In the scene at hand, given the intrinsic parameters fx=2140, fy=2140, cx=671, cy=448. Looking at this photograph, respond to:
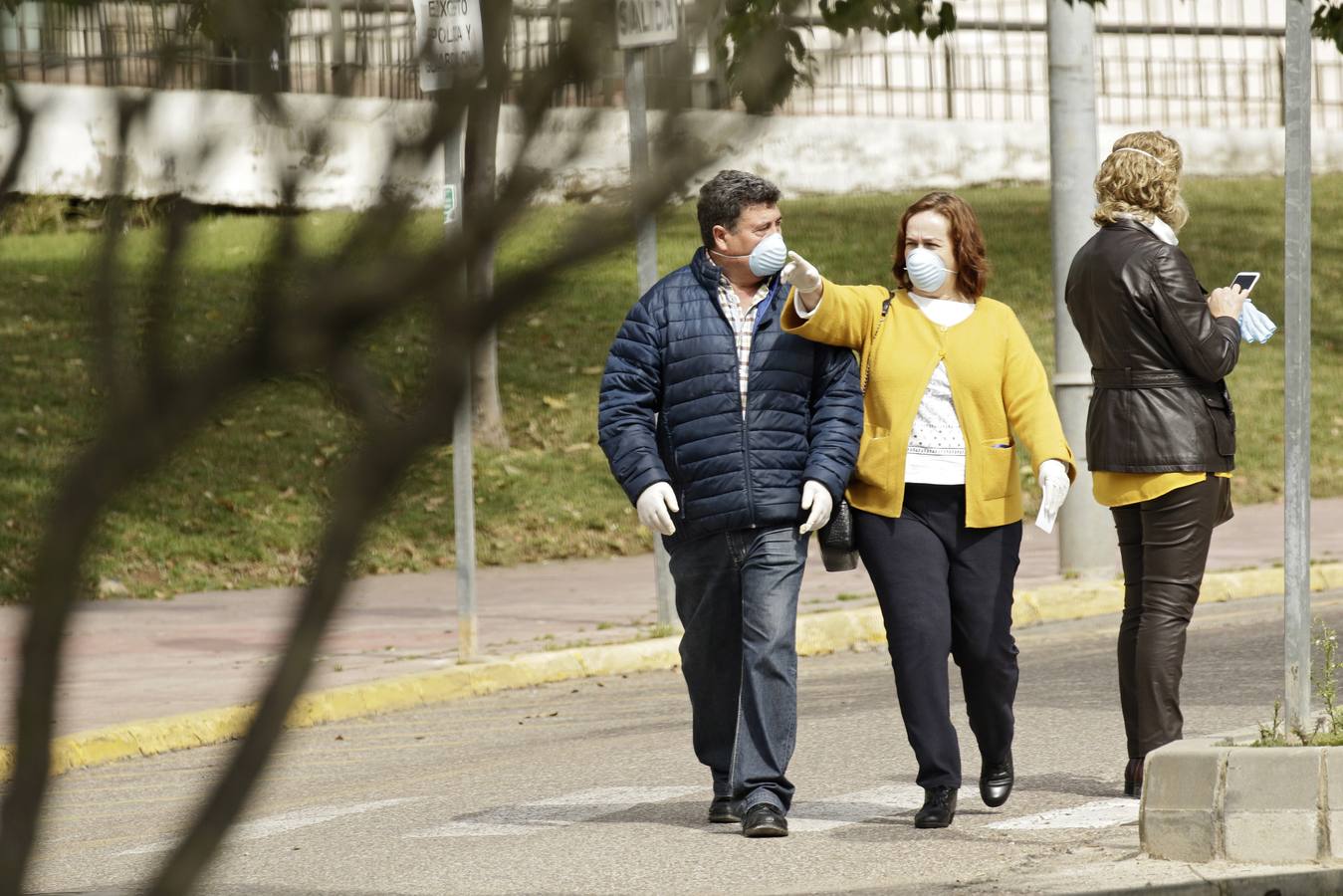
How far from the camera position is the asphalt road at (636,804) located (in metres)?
5.45

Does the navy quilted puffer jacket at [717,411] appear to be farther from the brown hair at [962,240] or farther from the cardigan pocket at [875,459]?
the brown hair at [962,240]

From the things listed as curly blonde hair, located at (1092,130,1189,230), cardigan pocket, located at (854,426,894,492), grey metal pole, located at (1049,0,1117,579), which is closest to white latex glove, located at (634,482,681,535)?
cardigan pocket, located at (854,426,894,492)

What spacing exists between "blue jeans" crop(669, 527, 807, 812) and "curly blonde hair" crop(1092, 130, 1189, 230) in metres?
1.40

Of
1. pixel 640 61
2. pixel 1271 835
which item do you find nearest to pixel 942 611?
pixel 1271 835

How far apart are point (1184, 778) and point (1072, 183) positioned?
7197mm

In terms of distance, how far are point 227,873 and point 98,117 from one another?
404 cm

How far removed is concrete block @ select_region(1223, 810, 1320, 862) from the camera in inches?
192

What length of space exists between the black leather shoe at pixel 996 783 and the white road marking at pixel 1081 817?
3.8 inches

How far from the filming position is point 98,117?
6.85 feet

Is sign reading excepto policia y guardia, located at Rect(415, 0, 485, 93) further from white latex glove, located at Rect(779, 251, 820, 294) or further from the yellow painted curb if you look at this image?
the yellow painted curb

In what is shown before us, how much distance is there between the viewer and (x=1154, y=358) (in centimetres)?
622

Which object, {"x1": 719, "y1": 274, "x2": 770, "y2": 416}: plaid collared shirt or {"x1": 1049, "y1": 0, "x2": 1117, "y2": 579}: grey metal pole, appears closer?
{"x1": 719, "y1": 274, "x2": 770, "y2": 416}: plaid collared shirt

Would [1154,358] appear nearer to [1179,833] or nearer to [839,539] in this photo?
[839,539]

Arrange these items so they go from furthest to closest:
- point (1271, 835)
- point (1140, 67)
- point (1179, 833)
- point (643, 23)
A: 1. point (1140, 67)
2. point (1179, 833)
3. point (1271, 835)
4. point (643, 23)
